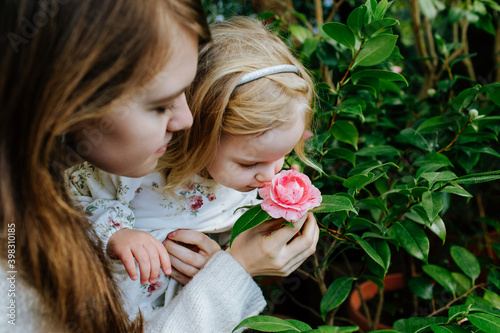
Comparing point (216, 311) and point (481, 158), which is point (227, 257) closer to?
point (216, 311)

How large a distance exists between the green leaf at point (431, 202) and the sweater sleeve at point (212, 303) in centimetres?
48

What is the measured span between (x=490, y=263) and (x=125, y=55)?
5.23 feet

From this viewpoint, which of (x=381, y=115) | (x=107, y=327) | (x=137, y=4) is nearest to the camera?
(x=137, y=4)

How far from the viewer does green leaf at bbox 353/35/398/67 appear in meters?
1.08

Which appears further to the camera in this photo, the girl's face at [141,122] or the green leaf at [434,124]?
the green leaf at [434,124]

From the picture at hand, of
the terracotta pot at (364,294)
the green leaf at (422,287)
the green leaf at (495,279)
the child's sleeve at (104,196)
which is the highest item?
the child's sleeve at (104,196)

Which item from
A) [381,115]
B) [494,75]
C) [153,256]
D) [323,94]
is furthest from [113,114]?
[494,75]

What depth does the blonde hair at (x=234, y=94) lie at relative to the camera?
1.07 m

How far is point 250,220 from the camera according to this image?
3.26ft

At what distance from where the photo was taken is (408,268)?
181cm

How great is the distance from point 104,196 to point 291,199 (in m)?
0.61

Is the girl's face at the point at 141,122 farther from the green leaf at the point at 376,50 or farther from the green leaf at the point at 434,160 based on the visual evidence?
the green leaf at the point at 434,160

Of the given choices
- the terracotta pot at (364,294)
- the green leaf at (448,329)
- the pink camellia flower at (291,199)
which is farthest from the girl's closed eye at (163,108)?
the terracotta pot at (364,294)

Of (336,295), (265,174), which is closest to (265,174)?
(265,174)
